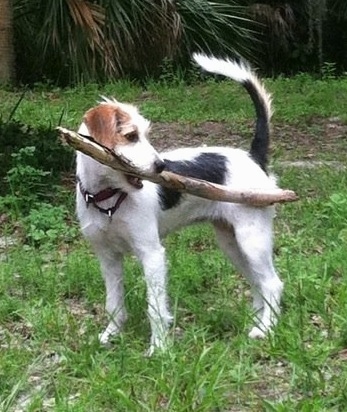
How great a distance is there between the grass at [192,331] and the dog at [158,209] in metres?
0.14

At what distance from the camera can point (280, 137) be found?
422 inches

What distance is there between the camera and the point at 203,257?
20.9 ft

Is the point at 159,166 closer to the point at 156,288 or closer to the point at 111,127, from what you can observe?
the point at 111,127

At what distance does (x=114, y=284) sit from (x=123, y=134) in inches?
33.6

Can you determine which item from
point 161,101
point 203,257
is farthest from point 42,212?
point 161,101

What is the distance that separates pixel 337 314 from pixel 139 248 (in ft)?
3.30

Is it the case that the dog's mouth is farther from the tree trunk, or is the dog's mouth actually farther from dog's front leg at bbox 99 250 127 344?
the tree trunk

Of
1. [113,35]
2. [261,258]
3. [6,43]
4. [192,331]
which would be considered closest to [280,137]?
[113,35]

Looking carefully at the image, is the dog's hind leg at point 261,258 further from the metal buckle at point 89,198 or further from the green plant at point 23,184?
the green plant at point 23,184

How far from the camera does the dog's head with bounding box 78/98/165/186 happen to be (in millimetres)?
4574

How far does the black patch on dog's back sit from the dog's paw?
0.75 meters

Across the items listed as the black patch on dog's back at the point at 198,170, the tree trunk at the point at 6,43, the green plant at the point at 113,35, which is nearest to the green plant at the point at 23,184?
the black patch on dog's back at the point at 198,170

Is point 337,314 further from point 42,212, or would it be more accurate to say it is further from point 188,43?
point 188,43

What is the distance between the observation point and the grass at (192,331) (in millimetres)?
4035
